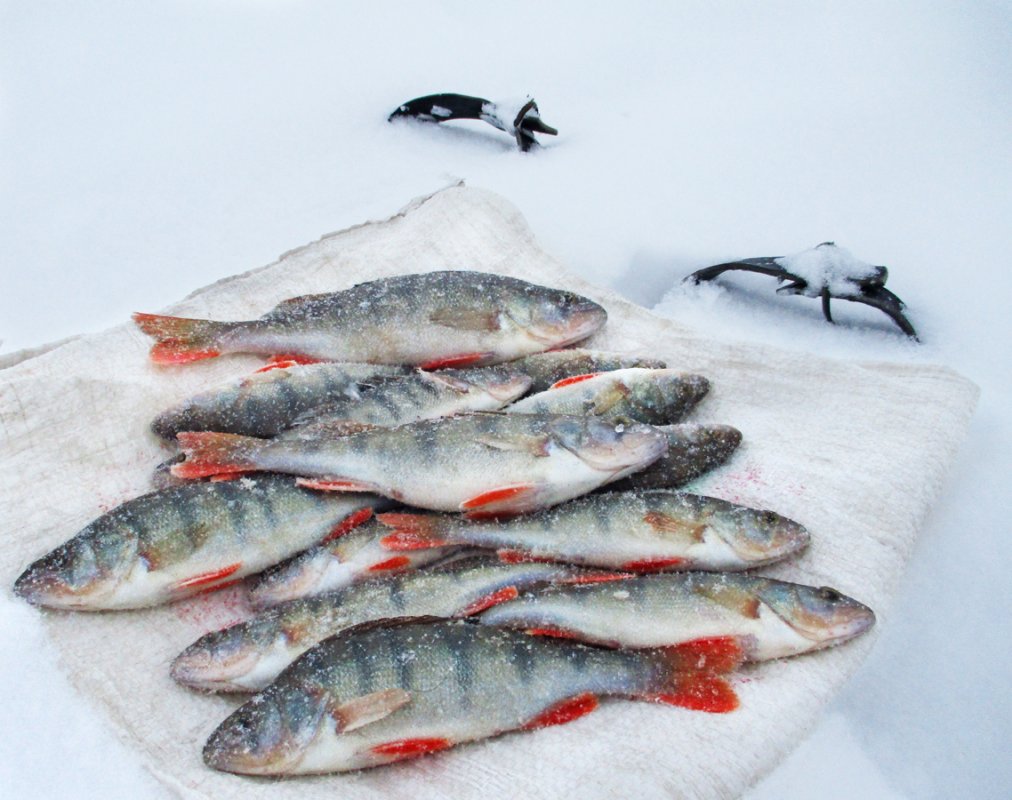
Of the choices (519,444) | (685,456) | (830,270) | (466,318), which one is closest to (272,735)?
(519,444)

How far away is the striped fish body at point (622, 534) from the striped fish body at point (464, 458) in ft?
0.21

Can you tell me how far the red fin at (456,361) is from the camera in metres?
3.29

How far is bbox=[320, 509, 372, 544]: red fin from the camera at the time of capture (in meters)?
2.66

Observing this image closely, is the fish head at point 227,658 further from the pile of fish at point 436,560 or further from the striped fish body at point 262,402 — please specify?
the striped fish body at point 262,402

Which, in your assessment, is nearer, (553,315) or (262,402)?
(262,402)

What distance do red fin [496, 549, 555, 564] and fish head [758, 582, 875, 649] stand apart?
570 mm

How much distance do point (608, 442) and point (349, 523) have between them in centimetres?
76

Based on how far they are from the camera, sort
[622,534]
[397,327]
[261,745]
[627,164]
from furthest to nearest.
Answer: [627,164], [397,327], [622,534], [261,745]

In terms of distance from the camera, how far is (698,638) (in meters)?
2.43

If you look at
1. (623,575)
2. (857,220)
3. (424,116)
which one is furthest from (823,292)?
(424,116)

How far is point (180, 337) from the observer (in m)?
3.33

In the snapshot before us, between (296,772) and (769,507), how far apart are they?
1.58 meters

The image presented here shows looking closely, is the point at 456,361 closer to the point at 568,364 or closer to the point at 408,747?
the point at 568,364

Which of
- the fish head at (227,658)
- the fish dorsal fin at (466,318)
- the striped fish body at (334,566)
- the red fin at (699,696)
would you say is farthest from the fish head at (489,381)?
the red fin at (699,696)
